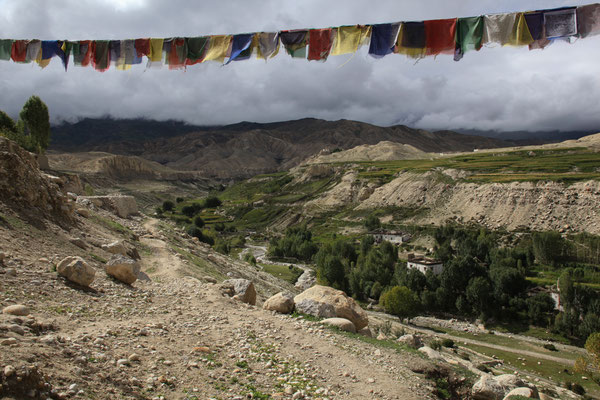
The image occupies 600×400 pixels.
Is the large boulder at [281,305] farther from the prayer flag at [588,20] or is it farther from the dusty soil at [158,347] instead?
the prayer flag at [588,20]

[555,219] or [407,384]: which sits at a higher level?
[555,219]

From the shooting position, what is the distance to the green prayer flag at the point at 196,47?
13.8 m

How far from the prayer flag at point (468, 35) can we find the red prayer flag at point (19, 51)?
16.6 metres

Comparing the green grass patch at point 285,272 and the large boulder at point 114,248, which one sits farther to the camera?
the green grass patch at point 285,272

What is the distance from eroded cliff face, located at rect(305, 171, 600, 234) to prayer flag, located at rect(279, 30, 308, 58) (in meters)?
74.0

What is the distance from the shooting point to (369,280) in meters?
59.9

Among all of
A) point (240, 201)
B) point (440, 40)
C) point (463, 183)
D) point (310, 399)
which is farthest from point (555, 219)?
point (240, 201)

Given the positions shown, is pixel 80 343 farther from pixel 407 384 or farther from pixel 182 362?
pixel 407 384

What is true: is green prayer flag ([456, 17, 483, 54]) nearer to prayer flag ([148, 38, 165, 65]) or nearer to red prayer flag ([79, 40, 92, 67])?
prayer flag ([148, 38, 165, 65])

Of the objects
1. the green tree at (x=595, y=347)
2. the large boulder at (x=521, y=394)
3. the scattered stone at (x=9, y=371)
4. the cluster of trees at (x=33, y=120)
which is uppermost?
the cluster of trees at (x=33, y=120)

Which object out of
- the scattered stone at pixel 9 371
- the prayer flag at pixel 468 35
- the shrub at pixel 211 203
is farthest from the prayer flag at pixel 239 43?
the shrub at pixel 211 203

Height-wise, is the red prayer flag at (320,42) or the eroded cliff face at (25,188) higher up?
the red prayer flag at (320,42)

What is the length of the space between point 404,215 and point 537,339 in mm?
49010

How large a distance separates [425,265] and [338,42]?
172 feet
